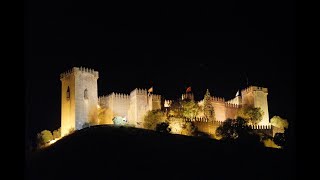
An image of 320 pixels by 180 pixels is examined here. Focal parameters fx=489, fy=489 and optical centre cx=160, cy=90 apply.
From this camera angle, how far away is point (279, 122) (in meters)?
58.9

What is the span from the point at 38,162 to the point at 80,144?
14.9ft

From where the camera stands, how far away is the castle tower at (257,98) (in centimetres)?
6171

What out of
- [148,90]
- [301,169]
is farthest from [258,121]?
[301,169]

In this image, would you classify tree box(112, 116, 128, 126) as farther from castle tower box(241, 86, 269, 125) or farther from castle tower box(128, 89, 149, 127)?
castle tower box(241, 86, 269, 125)

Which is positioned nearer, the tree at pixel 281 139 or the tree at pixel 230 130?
the tree at pixel 281 139

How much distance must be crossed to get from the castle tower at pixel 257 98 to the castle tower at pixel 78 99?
2006 centimetres

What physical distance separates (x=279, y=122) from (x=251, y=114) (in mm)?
3448

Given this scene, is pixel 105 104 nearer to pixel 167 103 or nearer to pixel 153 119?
pixel 153 119

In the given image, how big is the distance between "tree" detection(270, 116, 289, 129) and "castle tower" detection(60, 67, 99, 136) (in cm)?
2171

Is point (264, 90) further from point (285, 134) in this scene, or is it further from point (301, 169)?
point (301, 169)

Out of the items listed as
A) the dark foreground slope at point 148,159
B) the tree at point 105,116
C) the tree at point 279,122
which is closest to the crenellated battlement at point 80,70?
the tree at point 105,116

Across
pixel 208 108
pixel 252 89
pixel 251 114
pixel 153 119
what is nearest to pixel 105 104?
pixel 153 119

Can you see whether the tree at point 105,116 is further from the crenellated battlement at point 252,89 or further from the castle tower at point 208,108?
the crenellated battlement at point 252,89

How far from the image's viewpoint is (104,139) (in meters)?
42.2
